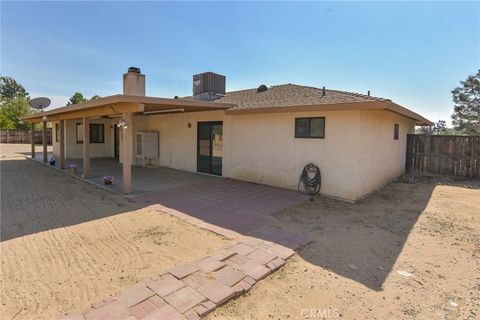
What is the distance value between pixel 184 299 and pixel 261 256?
1.34 meters

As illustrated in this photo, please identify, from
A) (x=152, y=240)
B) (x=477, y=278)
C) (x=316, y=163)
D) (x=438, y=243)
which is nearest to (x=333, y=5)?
(x=316, y=163)

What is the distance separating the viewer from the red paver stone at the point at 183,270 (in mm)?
3119

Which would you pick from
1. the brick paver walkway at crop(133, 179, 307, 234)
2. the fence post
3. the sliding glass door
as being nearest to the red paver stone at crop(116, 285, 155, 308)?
the brick paver walkway at crop(133, 179, 307, 234)

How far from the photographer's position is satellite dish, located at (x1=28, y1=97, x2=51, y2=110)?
13581 millimetres

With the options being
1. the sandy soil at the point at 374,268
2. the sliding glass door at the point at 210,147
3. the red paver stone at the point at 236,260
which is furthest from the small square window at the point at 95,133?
the red paver stone at the point at 236,260

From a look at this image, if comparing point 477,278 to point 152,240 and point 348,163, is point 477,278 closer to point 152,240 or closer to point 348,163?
point 348,163

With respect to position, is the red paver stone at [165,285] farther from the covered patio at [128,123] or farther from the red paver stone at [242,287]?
the covered patio at [128,123]

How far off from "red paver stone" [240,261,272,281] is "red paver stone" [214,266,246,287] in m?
0.10

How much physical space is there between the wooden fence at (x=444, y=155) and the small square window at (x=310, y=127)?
7.23 meters

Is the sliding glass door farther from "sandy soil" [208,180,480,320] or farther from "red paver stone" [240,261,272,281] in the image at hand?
"red paver stone" [240,261,272,281]

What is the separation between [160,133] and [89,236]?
855 centimetres

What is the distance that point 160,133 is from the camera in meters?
12.5

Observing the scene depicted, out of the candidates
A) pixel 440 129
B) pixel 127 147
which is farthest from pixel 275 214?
pixel 440 129

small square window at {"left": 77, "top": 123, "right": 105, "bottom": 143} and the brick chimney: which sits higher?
the brick chimney
